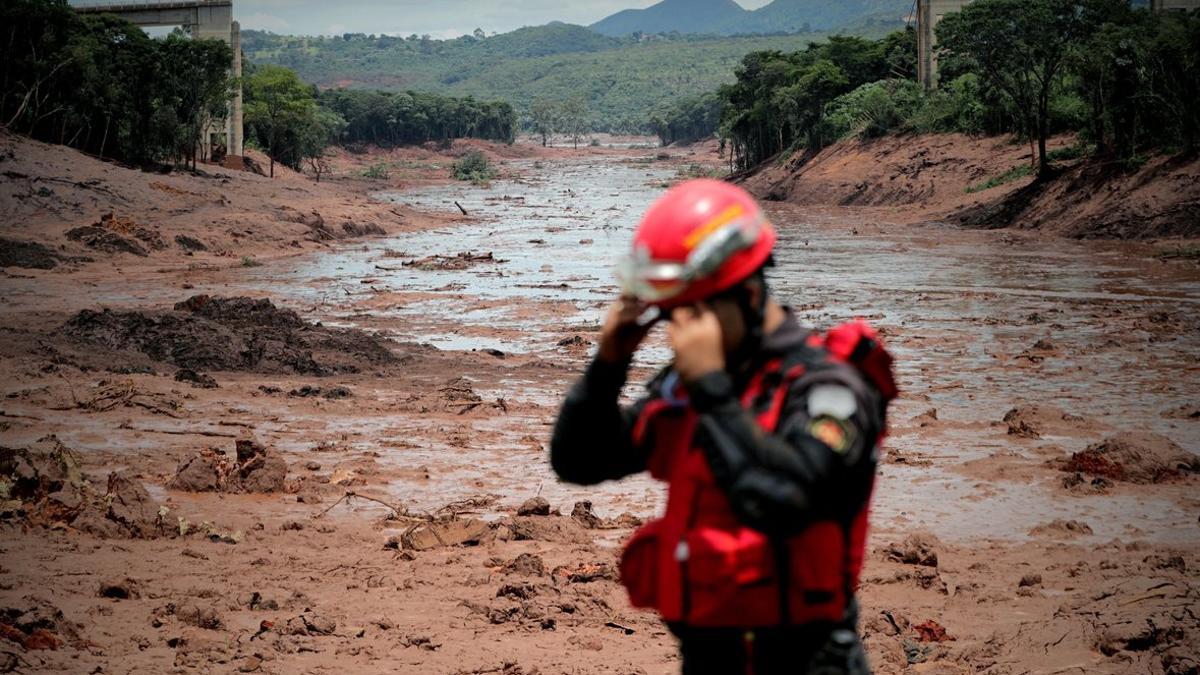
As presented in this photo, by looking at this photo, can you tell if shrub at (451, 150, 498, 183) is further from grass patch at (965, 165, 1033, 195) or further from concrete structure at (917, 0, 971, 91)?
grass patch at (965, 165, 1033, 195)

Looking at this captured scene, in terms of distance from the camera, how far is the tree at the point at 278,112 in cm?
6681

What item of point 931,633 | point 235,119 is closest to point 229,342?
point 931,633

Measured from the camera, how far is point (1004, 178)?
38.5m

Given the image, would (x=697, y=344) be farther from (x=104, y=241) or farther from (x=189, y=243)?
(x=189, y=243)

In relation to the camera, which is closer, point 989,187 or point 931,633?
point 931,633

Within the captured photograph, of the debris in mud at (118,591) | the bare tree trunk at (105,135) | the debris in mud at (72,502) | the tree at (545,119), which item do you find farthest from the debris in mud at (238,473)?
the tree at (545,119)

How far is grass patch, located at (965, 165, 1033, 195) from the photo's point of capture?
123 ft

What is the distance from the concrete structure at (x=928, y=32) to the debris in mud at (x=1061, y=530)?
1798 inches

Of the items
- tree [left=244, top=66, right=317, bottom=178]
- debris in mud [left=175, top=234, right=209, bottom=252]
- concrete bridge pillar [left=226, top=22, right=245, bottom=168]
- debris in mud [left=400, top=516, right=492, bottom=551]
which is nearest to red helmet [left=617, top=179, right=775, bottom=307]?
debris in mud [left=400, top=516, right=492, bottom=551]

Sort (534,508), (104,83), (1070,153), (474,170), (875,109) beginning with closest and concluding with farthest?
1. (534,508)
2. (1070,153)
3. (104,83)
4. (875,109)
5. (474,170)

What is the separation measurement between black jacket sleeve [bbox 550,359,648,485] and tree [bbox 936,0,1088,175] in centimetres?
3381

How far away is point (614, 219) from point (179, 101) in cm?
1707

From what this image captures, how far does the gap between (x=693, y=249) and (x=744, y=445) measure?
1.19 ft

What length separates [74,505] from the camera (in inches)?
310
